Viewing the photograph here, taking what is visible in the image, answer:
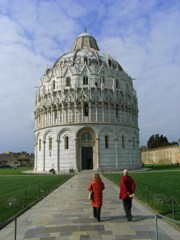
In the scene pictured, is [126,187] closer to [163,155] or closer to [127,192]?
[127,192]

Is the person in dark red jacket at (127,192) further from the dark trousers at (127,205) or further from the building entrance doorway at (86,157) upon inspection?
the building entrance doorway at (86,157)

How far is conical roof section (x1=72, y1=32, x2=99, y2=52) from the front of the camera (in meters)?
70.8

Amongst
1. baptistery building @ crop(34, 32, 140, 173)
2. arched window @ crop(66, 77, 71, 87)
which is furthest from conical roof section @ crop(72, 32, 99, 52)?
arched window @ crop(66, 77, 71, 87)

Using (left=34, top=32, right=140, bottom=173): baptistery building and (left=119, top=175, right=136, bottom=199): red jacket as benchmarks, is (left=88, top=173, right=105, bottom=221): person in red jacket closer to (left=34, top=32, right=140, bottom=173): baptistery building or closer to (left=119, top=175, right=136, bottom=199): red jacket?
(left=119, top=175, right=136, bottom=199): red jacket

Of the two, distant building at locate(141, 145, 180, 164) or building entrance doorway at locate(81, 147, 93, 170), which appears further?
distant building at locate(141, 145, 180, 164)

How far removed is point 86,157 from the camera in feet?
170

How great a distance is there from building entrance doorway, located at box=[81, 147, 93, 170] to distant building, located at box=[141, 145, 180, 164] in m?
41.2

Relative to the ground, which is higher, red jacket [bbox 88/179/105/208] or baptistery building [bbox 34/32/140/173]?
baptistery building [bbox 34/32/140/173]

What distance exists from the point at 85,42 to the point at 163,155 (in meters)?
48.6

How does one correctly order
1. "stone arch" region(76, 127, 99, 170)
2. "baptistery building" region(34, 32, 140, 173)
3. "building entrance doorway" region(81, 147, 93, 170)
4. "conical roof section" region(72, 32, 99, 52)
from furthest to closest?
"conical roof section" region(72, 32, 99, 52) → "building entrance doorway" region(81, 147, 93, 170) → "baptistery building" region(34, 32, 140, 173) → "stone arch" region(76, 127, 99, 170)

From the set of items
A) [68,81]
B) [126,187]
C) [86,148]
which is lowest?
[126,187]

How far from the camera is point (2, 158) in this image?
144625 millimetres

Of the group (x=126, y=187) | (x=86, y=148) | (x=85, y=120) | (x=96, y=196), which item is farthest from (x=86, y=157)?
(x=96, y=196)

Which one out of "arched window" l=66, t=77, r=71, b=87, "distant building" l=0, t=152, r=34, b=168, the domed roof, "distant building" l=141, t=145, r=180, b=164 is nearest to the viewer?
"arched window" l=66, t=77, r=71, b=87
